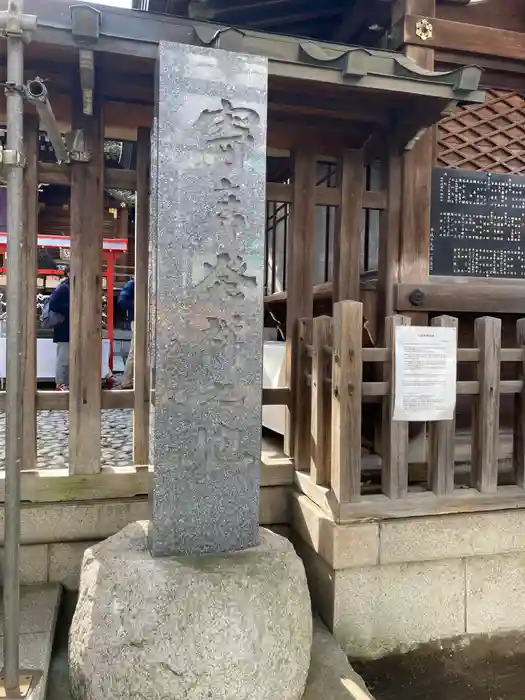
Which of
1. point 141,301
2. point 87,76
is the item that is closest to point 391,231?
point 141,301

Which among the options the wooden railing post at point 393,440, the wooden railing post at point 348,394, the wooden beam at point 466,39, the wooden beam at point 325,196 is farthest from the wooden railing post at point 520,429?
the wooden beam at point 466,39

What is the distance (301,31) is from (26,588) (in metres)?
5.66

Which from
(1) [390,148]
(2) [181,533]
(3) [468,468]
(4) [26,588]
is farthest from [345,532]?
(1) [390,148]

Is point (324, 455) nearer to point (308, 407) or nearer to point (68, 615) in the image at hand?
point (308, 407)

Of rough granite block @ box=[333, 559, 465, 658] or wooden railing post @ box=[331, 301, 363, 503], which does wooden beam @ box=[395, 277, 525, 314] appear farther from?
rough granite block @ box=[333, 559, 465, 658]

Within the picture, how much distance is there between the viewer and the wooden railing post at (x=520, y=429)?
3.91m

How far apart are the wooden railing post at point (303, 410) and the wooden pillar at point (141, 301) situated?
1206 millimetres

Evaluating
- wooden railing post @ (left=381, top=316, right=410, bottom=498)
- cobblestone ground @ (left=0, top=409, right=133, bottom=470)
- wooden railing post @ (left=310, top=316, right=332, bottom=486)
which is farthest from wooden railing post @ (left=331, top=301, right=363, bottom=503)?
cobblestone ground @ (left=0, top=409, right=133, bottom=470)

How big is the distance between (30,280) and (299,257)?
2047 mm

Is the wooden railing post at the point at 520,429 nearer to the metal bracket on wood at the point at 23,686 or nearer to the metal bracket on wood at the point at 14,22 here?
the metal bracket on wood at the point at 23,686

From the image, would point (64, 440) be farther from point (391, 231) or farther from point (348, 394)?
point (391, 231)

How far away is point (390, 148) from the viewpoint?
4387mm

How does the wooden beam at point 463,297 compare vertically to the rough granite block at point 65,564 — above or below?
above

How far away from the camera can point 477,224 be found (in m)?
4.59
